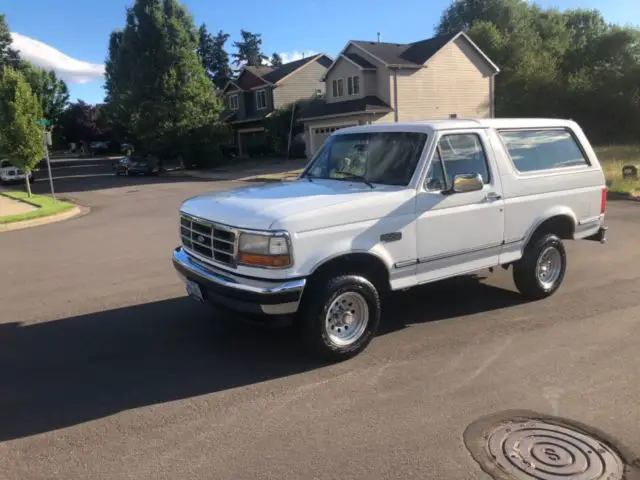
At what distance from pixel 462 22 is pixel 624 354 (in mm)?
72816

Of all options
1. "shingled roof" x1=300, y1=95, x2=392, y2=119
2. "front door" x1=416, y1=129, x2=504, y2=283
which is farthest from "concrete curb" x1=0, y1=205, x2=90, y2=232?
"shingled roof" x1=300, y1=95, x2=392, y2=119

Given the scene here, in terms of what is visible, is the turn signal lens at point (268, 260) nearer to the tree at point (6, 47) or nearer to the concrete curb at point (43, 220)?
the concrete curb at point (43, 220)

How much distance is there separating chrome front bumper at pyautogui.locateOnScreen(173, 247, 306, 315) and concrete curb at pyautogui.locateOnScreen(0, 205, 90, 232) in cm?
1195

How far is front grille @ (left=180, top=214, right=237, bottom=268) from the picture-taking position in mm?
4902

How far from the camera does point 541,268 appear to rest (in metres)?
6.61

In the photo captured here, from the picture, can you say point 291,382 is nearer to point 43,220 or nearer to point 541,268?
point 541,268

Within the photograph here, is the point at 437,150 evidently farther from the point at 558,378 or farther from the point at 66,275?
the point at 66,275

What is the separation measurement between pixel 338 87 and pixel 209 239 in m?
34.6

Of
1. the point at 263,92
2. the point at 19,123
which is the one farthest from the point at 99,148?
the point at 19,123

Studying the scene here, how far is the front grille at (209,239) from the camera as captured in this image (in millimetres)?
4902

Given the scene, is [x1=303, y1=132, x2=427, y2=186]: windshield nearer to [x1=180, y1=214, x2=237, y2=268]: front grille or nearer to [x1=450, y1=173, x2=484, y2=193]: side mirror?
[x1=450, y1=173, x2=484, y2=193]: side mirror

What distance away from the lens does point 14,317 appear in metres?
6.71

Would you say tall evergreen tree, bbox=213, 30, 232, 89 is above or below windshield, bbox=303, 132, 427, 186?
above

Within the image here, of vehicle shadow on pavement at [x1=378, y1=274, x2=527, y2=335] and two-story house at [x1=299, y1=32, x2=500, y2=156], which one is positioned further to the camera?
two-story house at [x1=299, y1=32, x2=500, y2=156]
